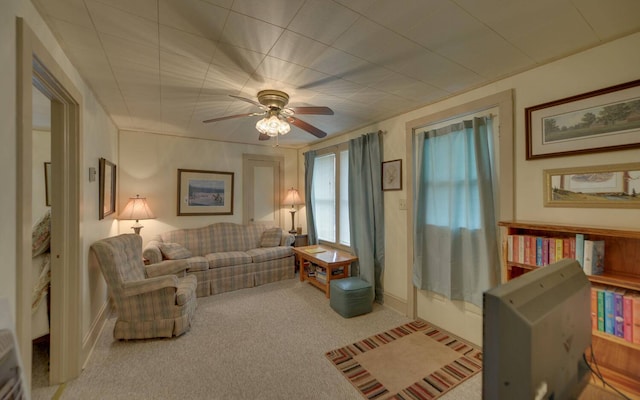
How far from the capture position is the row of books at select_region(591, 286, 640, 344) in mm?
1393

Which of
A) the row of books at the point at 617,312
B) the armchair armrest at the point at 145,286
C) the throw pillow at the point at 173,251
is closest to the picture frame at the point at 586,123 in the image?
the row of books at the point at 617,312

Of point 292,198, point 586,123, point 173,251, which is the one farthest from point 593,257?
point 173,251

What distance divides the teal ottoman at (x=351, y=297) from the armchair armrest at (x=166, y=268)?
187 cm

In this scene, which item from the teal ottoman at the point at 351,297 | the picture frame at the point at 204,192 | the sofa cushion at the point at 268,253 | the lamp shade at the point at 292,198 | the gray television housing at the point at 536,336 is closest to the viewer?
the gray television housing at the point at 536,336

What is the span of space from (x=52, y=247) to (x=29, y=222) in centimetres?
72

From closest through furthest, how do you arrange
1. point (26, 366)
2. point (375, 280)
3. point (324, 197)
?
point (26, 366) < point (375, 280) < point (324, 197)

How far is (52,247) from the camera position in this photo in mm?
1843

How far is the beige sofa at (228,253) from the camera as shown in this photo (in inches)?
138

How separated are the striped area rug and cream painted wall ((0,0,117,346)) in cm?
210

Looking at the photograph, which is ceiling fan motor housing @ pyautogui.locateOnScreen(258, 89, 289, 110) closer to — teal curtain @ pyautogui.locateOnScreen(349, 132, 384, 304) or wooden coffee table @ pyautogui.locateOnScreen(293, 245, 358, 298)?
teal curtain @ pyautogui.locateOnScreen(349, 132, 384, 304)

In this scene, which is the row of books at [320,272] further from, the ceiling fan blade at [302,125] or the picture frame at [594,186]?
the picture frame at [594,186]

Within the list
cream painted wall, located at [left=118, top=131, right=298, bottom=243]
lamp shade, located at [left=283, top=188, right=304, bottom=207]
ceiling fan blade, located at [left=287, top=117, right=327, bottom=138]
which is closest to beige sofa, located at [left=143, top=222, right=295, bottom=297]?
cream painted wall, located at [left=118, top=131, right=298, bottom=243]

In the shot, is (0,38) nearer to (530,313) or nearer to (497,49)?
(530,313)

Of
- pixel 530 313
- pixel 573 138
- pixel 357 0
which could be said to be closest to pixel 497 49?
pixel 573 138
